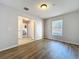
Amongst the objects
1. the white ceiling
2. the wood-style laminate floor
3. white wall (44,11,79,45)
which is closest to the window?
white wall (44,11,79,45)

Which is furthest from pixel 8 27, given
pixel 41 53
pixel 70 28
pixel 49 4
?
pixel 70 28

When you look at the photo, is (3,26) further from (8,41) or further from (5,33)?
(8,41)

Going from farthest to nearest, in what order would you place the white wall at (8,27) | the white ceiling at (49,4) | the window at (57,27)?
the window at (57,27), the white wall at (8,27), the white ceiling at (49,4)

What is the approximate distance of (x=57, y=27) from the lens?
639cm

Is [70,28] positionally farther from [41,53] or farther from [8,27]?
[8,27]

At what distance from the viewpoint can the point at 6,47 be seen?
365cm

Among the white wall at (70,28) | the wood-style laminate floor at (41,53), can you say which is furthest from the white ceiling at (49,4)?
the wood-style laminate floor at (41,53)

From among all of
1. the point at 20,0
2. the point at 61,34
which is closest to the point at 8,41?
the point at 20,0

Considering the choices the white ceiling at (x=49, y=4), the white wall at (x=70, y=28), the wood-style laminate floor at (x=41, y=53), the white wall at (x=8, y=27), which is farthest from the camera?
the white wall at (x=70, y=28)

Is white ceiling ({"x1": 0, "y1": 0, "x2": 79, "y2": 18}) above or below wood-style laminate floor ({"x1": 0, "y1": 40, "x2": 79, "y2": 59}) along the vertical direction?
above

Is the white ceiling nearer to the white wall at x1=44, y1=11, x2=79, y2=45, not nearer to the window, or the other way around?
the white wall at x1=44, y1=11, x2=79, y2=45

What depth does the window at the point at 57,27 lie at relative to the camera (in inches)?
235

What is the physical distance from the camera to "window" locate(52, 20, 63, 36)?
5957 millimetres

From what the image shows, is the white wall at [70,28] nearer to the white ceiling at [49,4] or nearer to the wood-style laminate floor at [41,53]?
the white ceiling at [49,4]
